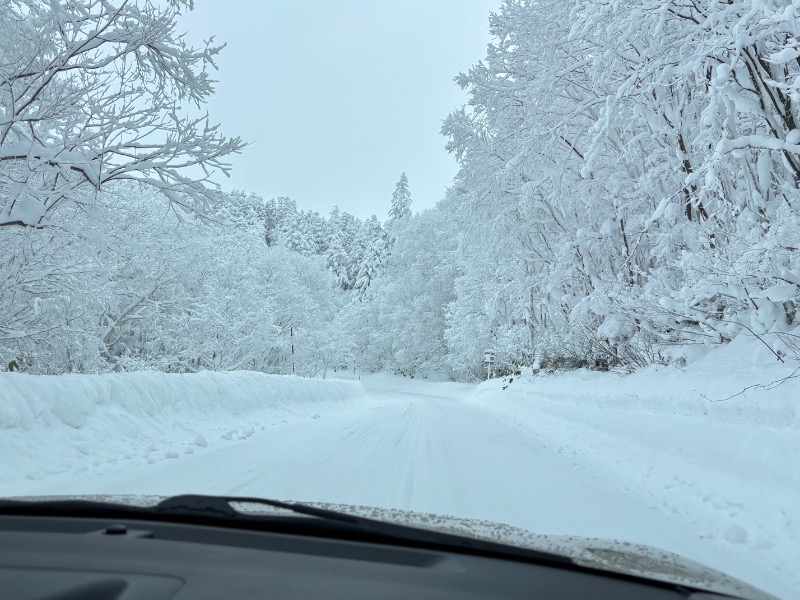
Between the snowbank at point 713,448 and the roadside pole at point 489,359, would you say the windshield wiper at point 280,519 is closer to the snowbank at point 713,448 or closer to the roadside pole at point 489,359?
the snowbank at point 713,448

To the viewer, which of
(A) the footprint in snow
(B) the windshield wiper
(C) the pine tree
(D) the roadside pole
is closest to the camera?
(B) the windshield wiper

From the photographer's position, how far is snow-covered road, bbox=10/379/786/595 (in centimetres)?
447

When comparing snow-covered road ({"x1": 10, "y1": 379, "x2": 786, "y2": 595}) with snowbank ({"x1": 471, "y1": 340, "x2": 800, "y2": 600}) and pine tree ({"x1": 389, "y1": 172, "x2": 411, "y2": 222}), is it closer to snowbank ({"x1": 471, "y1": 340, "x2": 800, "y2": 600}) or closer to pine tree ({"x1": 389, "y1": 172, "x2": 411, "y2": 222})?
snowbank ({"x1": 471, "y1": 340, "x2": 800, "y2": 600})

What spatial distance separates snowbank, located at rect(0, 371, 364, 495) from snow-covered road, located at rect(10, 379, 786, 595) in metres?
0.42

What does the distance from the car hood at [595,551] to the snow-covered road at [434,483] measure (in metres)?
2.06

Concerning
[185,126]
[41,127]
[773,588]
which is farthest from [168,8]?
[773,588]

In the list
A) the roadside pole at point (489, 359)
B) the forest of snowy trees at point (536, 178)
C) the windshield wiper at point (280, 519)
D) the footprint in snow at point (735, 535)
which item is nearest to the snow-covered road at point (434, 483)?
the footprint in snow at point (735, 535)

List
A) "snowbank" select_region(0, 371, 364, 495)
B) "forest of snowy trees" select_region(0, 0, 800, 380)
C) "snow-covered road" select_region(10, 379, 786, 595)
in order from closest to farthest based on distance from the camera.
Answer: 1. "snow-covered road" select_region(10, 379, 786, 595)
2. "snowbank" select_region(0, 371, 364, 495)
3. "forest of snowy trees" select_region(0, 0, 800, 380)

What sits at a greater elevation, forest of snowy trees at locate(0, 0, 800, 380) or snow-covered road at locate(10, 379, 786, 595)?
forest of snowy trees at locate(0, 0, 800, 380)

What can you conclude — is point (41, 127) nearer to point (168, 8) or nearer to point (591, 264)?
point (168, 8)

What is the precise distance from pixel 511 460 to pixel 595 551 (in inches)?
Answer: 236

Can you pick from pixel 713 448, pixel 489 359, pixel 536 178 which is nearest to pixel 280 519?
pixel 713 448

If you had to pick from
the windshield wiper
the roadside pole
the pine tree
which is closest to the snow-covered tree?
the windshield wiper

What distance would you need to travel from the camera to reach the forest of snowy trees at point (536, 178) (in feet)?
24.0
